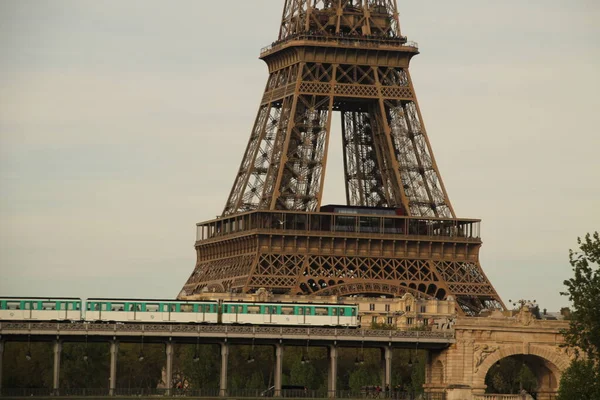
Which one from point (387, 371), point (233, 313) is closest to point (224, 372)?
point (233, 313)

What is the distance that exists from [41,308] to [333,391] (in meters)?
25.8

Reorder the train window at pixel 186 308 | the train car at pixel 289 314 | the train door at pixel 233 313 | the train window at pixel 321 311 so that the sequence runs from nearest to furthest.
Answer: the train window at pixel 186 308 → the train door at pixel 233 313 → the train car at pixel 289 314 → the train window at pixel 321 311

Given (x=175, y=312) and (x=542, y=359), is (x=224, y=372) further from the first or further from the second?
(x=542, y=359)

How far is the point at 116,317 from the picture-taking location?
181m

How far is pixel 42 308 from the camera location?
181 metres

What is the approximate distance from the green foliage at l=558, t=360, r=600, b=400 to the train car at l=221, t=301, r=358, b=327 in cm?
3469

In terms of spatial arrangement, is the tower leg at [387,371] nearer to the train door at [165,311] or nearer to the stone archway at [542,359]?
the stone archway at [542,359]

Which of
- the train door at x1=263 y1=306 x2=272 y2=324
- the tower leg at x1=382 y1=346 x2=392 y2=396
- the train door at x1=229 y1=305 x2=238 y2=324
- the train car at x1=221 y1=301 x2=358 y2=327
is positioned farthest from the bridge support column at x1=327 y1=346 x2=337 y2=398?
the train door at x1=229 y1=305 x2=238 y2=324

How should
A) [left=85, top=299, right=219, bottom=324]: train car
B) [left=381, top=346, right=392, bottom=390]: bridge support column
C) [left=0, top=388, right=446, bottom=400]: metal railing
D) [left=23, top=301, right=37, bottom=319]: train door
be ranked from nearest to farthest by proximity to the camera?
[left=0, top=388, right=446, bottom=400]: metal railing
[left=381, top=346, right=392, bottom=390]: bridge support column
[left=23, top=301, right=37, bottom=319]: train door
[left=85, top=299, right=219, bottom=324]: train car

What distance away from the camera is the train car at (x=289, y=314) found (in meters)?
184

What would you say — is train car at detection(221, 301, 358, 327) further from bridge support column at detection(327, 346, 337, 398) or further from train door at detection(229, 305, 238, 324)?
bridge support column at detection(327, 346, 337, 398)

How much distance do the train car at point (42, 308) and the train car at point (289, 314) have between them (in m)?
12.8

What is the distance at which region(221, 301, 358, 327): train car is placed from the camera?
603 ft

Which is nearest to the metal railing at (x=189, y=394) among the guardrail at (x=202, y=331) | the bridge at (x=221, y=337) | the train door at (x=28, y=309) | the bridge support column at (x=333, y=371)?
the bridge support column at (x=333, y=371)
